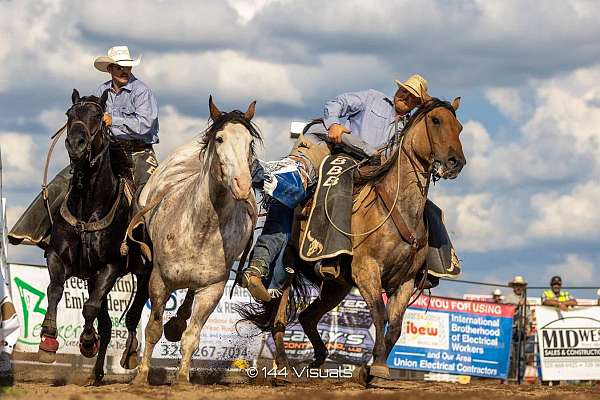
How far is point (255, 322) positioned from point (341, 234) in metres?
2.07

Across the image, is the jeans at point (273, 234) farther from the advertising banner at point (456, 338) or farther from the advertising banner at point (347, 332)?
the advertising banner at point (456, 338)

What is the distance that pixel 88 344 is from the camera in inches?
458

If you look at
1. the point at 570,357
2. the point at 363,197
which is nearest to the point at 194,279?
the point at 363,197

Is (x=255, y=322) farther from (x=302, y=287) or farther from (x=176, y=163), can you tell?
(x=176, y=163)

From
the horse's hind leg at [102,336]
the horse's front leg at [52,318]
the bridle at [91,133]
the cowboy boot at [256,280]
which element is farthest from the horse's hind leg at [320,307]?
the bridle at [91,133]

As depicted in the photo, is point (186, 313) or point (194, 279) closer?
point (194, 279)

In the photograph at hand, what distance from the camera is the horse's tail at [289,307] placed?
12.9 meters

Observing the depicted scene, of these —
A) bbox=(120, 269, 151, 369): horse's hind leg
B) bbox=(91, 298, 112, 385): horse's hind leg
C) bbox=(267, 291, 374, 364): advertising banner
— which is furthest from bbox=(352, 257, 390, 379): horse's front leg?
bbox=(267, 291, 374, 364): advertising banner

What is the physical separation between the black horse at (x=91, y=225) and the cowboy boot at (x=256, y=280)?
3.91 ft

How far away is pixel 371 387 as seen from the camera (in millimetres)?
11875

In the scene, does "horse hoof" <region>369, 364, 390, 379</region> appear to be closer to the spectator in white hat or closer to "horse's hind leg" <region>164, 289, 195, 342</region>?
"horse's hind leg" <region>164, 289, 195, 342</region>

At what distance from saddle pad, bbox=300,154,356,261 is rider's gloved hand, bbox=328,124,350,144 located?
0.53ft

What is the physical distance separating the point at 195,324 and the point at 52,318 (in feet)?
4.53

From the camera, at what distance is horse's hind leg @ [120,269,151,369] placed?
39.9 ft
